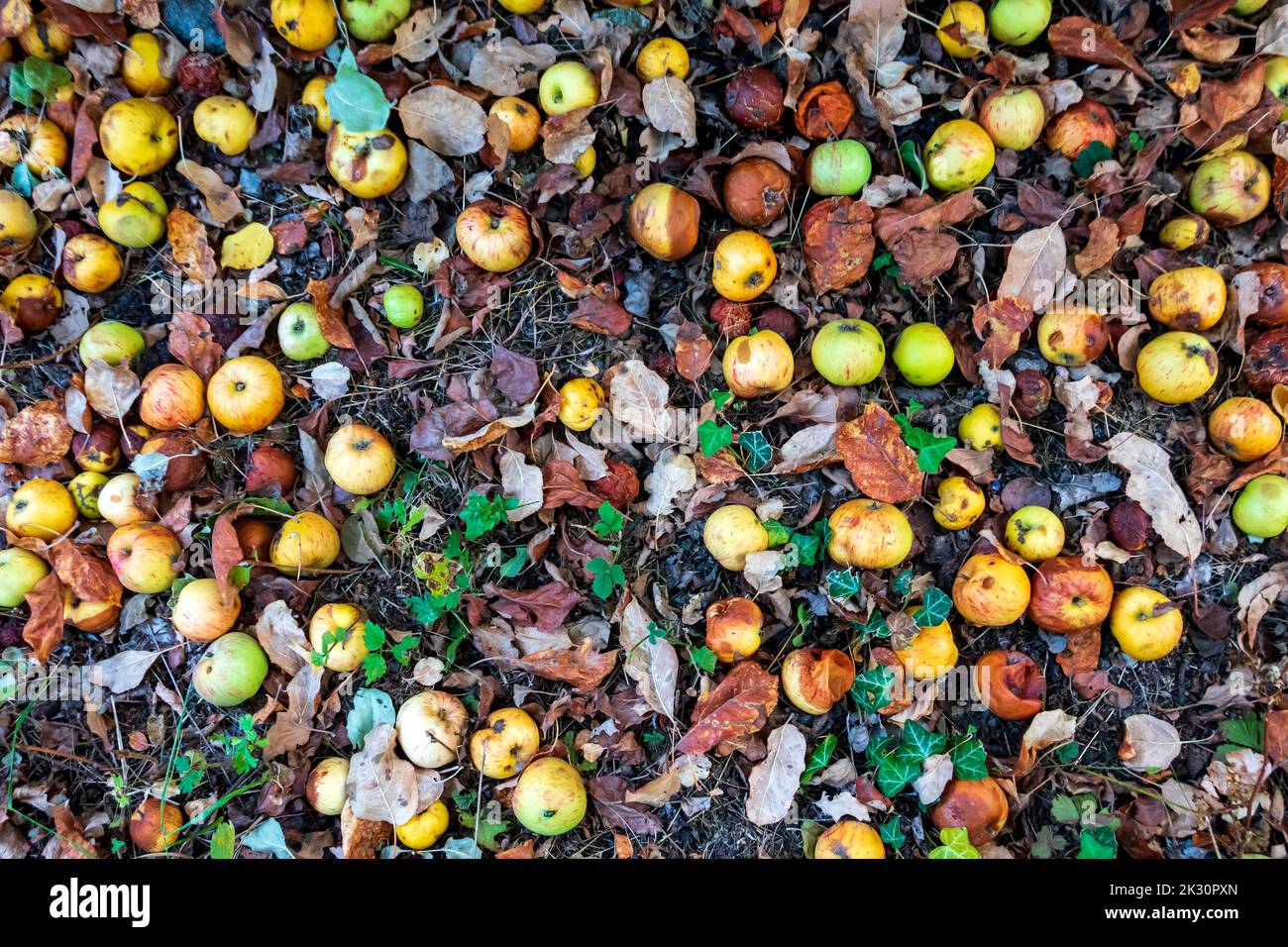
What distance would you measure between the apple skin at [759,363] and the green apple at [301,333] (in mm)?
1890

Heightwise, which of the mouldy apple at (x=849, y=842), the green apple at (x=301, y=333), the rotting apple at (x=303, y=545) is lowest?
the mouldy apple at (x=849, y=842)

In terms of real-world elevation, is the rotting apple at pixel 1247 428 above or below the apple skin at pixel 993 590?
above

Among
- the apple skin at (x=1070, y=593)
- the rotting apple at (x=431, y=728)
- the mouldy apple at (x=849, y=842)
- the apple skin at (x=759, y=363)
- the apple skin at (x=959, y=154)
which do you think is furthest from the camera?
the apple skin at (x=959, y=154)

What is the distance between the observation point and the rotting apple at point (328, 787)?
326cm

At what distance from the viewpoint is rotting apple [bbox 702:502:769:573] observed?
3.34 meters

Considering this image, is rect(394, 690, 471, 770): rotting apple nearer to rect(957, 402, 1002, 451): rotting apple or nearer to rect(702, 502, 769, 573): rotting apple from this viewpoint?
rect(702, 502, 769, 573): rotting apple

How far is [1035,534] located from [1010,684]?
65cm

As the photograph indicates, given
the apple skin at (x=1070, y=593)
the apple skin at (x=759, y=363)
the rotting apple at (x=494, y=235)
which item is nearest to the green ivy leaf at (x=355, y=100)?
the rotting apple at (x=494, y=235)

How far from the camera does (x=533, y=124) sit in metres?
3.65

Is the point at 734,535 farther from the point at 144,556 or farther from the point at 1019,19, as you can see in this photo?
the point at 1019,19

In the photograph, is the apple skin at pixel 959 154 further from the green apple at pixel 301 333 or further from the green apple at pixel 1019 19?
the green apple at pixel 301 333

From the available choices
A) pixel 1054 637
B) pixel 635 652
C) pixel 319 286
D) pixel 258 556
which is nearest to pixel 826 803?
pixel 635 652

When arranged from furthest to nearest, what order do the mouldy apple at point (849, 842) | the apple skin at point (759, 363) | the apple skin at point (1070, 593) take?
the apple skin at point (759, 363) → the apple skin at point (1070, 593) → the mouldy apple at point (849, 842)
